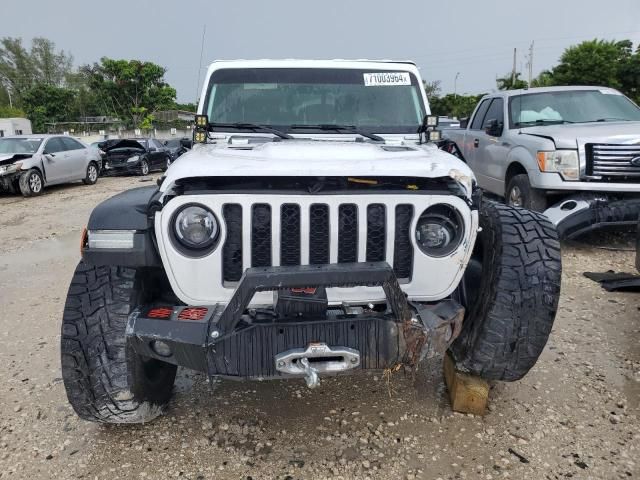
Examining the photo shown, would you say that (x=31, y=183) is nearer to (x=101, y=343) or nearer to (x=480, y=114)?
(x=480, y=114)

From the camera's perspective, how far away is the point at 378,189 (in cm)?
231

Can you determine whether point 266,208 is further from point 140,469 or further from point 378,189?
point 140,469

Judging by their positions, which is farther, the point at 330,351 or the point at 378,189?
the point at 378,189

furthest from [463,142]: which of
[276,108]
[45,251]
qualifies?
[45,251]

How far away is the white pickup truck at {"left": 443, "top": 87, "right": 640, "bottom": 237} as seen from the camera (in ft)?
19.0

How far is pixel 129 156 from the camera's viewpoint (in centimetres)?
1741

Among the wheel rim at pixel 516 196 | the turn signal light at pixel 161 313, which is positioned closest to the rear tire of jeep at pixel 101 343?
the turn signal light at pixel 161 313

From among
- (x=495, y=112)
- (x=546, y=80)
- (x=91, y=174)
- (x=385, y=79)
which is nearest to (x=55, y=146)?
(x=91, y=174)

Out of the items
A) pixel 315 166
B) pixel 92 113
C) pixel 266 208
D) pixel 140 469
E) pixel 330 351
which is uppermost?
pixel 92 113

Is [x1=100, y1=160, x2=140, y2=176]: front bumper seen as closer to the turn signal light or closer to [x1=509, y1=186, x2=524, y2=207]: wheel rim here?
[x1=509, y1=186, x2=524, y2=207]: wheel rim

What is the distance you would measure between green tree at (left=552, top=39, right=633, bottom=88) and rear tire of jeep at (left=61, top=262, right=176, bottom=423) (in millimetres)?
27733

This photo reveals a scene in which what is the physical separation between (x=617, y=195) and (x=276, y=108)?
4.28 m

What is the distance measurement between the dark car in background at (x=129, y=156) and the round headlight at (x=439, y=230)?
51.9 feet

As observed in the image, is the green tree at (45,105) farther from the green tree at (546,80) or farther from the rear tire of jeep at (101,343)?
the rear tire of jeep at (101,343)
